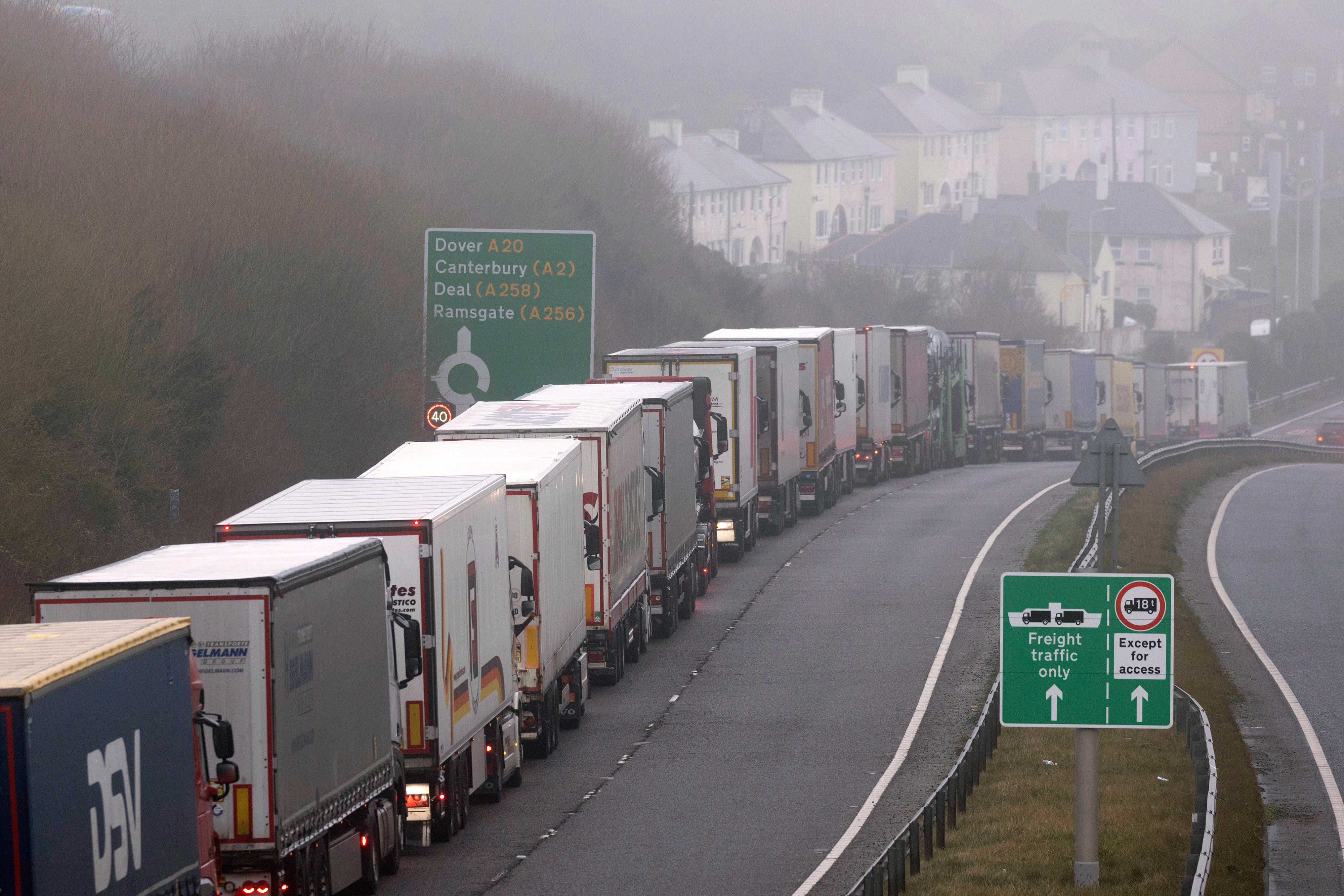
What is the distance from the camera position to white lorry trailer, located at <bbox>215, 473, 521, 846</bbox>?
14266mm

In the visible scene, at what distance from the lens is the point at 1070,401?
69.7 meters

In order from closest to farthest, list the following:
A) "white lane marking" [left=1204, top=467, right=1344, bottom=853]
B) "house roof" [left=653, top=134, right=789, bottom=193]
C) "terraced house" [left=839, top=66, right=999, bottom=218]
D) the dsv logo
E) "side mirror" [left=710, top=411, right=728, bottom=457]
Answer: the dsv logo
"white lane marking" [left=1204, top=467, right=1344, bottom=853]
"side mirror" [left=710, top=411, right=728, bottom=457]
"house roof" [left=653, top=134, right=789, bottom=193]
"terraced house" [left=839, top=66, right=999, bottom=218]

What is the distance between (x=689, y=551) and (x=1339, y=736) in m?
10.6

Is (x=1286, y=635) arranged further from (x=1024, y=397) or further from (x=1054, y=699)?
(x=1024, y=397)

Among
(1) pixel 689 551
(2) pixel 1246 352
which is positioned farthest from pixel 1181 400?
(1) pixel 689 551

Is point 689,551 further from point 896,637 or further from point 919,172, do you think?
point 919,172

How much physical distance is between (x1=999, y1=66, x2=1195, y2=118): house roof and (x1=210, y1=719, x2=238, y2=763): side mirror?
19101 cm

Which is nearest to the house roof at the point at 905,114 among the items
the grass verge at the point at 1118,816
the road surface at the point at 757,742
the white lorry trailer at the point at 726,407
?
the white lorry trailer at the point at 726,407

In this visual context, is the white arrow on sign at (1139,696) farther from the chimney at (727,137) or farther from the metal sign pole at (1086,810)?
the chimney at (727,137)

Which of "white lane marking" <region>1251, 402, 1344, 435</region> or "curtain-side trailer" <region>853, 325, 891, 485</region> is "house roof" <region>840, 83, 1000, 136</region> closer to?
"white lane marking" <region>1251, 402, 1344, 435</region>

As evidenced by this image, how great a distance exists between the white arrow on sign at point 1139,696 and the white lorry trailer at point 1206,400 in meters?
70.0

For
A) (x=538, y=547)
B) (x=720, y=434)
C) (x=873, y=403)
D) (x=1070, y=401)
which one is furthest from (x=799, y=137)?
(x=538, y=547)

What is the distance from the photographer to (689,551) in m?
28.7

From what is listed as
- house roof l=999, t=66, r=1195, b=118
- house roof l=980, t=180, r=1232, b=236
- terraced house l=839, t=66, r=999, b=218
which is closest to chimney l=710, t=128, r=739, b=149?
house roof l=980, t=180, r=1232, b=236
